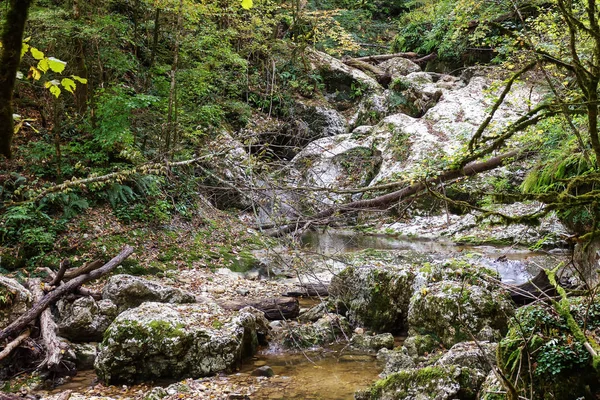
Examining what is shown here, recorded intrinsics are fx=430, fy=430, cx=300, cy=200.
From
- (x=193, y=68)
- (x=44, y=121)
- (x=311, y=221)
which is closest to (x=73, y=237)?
(x=44, y=121)

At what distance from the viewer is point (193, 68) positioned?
492 inches

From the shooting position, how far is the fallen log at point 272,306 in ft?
26.0

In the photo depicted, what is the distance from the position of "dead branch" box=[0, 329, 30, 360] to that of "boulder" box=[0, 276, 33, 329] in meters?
0.56

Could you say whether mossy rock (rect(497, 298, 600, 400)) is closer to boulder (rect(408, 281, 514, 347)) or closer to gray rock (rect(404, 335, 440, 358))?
boulder (rect(408, 281, 514, 347))

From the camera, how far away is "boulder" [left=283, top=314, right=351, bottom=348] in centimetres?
690

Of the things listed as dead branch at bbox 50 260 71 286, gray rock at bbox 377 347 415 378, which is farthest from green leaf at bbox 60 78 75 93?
dead branch at bbox 50 260 71 286

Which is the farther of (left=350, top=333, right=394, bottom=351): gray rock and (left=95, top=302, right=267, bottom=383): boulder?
(left=350, top=333, right=394, bottom=351): gray rock

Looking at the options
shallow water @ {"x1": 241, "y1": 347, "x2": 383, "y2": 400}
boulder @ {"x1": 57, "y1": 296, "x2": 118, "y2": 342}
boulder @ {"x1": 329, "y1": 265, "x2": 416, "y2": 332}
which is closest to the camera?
shallow water @ {"x1": 241, "y1": 347, "x2": 383, "y2": 400}

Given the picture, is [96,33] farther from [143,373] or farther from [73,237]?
[143,373]

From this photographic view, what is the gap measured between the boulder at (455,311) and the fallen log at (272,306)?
2.24m

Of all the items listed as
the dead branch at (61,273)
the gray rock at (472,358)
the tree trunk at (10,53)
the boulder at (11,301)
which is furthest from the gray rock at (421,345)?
the tree trunk at (10,53)

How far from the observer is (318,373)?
19.5ft

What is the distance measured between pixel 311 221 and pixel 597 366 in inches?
113

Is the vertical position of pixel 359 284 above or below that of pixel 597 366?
below
